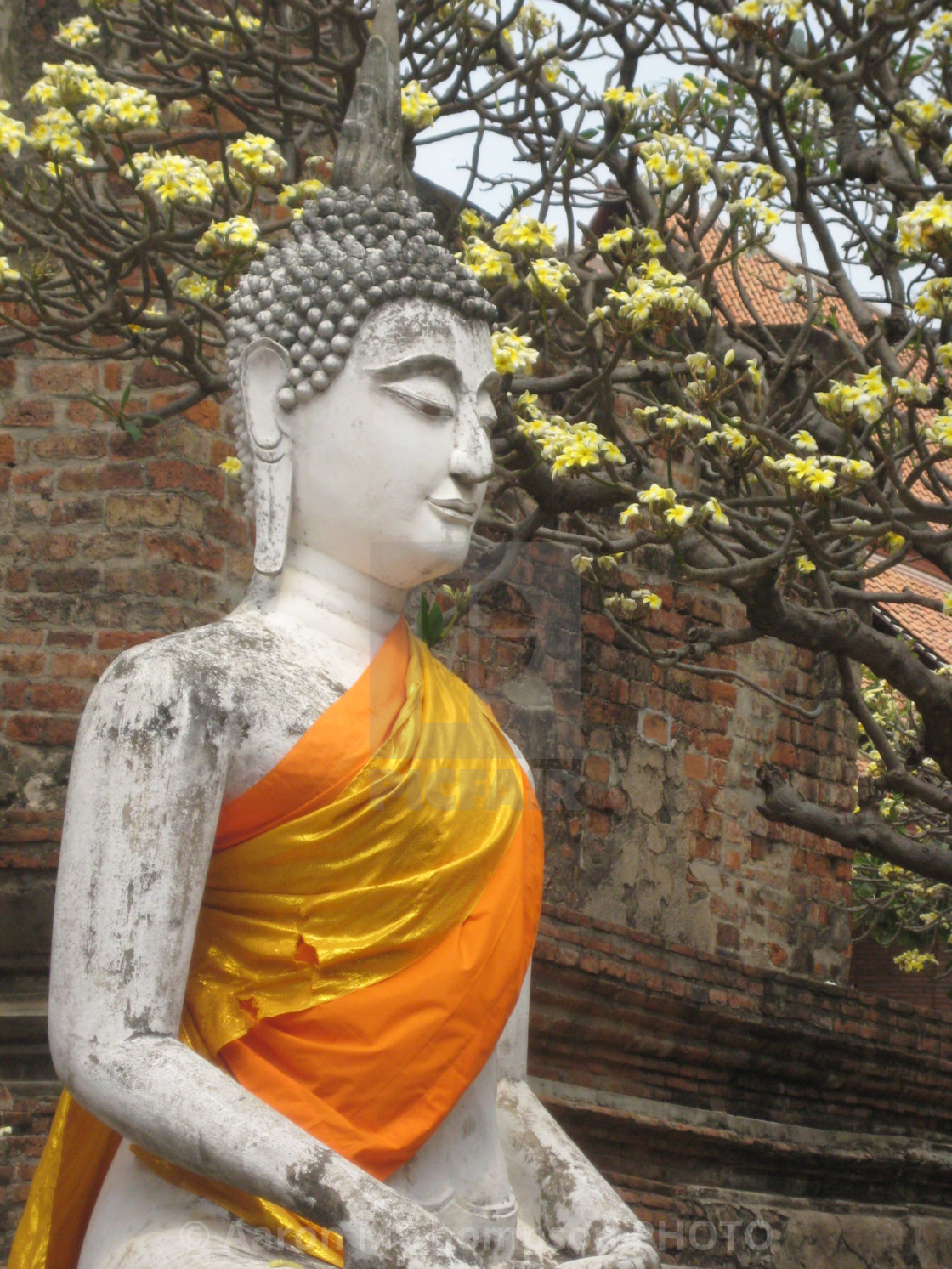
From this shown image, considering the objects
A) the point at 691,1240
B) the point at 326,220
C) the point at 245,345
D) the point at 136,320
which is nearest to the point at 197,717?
the point at 245,345

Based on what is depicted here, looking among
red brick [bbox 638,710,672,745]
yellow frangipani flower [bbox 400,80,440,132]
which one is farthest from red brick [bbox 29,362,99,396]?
red brick [bbox 638,710,672,745]

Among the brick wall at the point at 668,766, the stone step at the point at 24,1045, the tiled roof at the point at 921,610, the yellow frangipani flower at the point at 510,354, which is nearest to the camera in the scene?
the yellow frangipani flower at the point at 510,354

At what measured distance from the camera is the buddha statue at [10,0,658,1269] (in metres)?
2.06

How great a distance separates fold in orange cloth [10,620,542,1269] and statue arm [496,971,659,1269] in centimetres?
23

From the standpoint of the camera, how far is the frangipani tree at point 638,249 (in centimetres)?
405

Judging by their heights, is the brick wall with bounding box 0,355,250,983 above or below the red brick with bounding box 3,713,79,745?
above

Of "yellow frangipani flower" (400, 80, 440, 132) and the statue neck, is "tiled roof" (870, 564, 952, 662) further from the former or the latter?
the statue neck

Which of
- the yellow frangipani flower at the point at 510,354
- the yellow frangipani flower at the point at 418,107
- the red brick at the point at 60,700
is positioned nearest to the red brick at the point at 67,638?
the red brick at the point at 60,700

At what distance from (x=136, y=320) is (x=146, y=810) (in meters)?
2.49

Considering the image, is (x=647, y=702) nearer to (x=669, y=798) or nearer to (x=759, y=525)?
(x=669, y=798)

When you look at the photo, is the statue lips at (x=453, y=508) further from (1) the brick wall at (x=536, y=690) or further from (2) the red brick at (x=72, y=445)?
(2) the red brick at (x=72, y=445)

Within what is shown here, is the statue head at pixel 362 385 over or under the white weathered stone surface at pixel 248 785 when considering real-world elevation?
over

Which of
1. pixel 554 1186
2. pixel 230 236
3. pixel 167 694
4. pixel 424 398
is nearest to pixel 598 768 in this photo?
pixel 230 236

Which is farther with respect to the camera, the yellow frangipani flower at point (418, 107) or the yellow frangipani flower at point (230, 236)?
the yellow frangipani flower at point (418, 107)
